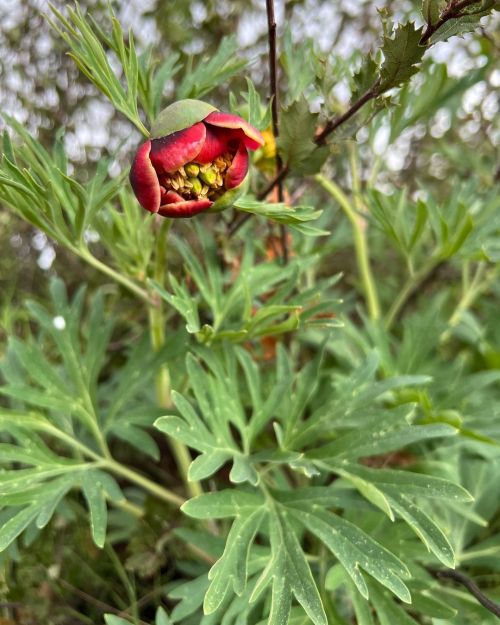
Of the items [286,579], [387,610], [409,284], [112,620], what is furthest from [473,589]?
[409,284]

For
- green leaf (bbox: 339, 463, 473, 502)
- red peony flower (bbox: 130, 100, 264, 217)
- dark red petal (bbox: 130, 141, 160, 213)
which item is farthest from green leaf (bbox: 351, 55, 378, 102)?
green leaf (bbox: 339, 463, 473, 502)

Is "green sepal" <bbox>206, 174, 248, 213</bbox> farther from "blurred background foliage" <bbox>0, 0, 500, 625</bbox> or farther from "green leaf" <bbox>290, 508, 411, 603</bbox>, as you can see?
"green leaf" <bbox>290, 508, 411, 603</bbox>

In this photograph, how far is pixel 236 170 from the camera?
0.63m

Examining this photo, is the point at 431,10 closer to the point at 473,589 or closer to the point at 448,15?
the point at 448,15

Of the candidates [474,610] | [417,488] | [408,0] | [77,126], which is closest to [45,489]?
[417,488]

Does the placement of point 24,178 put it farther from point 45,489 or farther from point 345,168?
point 345,168

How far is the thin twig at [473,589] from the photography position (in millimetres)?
695

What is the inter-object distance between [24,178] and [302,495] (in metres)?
0.51

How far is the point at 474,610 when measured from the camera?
786mm

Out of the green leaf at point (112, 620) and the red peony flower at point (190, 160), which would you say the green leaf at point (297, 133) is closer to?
the red peony flower at point (190, 160)

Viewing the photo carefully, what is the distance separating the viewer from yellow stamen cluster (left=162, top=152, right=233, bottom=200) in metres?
0.61

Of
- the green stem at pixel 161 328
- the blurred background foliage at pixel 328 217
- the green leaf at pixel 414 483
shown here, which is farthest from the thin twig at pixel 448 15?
the green leaf at pixel 414 483

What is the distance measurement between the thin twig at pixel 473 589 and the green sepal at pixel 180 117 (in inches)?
24.4

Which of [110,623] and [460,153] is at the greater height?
[110,623]
